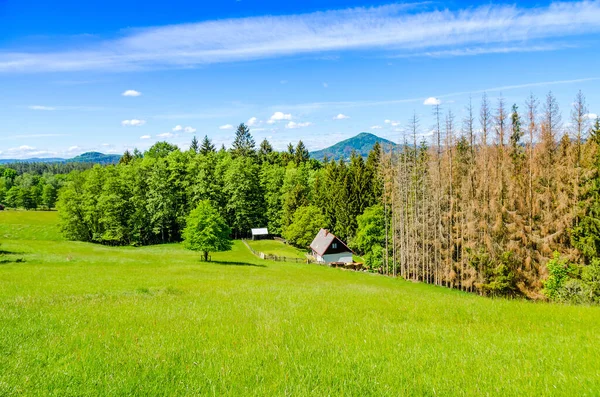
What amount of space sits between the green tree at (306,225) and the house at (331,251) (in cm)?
572

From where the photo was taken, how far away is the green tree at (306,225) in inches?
3231

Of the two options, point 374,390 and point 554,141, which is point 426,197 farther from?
point 374,390

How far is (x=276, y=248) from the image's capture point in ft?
271

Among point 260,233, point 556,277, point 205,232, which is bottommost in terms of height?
point 260,233

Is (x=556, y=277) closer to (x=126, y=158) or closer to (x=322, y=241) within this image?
(x=322, y=241)

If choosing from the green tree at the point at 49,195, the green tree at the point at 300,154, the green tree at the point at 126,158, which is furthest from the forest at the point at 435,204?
the green tree at the point at 49,195

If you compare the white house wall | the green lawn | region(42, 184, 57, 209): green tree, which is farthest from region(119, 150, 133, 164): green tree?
the white house wall

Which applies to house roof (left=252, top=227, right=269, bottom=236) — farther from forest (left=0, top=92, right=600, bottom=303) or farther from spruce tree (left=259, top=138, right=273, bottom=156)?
spruce tree (left=259, top=138, right=273, bottom=156)

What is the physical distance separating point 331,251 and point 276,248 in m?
14.6

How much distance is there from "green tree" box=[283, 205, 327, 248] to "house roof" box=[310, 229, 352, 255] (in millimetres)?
2886

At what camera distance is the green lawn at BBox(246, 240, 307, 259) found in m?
77.0

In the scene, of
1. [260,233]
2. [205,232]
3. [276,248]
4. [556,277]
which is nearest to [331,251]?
A: [276,248]

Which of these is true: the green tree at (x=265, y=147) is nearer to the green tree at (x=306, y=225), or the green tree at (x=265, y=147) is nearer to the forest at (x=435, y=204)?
the forest at (x=435, y=204)

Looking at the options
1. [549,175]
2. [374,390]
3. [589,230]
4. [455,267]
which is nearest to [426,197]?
[455,267]
